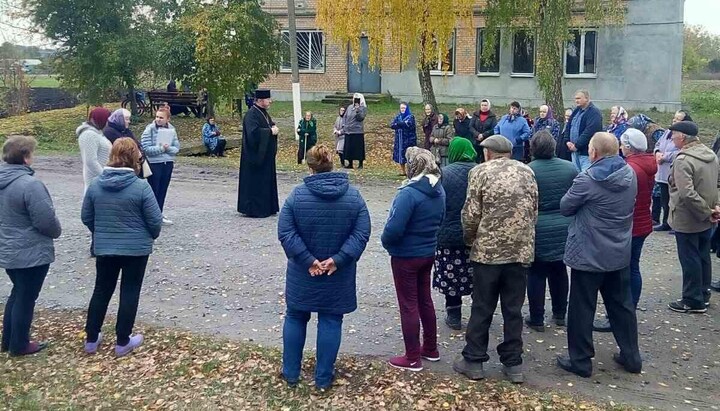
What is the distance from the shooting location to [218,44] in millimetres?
21953

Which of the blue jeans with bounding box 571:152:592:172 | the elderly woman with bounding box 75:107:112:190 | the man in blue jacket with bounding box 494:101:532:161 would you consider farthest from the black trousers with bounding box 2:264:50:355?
the man in blue jacket with bounding box 494:101:532:161

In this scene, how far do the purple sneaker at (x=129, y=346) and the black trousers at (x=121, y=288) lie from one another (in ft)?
0.14

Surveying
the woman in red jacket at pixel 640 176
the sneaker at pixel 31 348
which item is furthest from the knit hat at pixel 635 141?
the sneaker at pixel 31 348

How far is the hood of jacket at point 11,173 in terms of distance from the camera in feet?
18.5

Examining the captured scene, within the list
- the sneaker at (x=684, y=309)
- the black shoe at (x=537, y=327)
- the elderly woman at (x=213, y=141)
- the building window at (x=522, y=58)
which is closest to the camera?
the black shoe at (x=537, y=327)

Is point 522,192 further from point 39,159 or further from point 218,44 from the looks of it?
point 218,44

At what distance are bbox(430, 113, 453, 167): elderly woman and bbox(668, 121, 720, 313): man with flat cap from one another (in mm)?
7131

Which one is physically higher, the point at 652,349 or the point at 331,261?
the point at 331,261

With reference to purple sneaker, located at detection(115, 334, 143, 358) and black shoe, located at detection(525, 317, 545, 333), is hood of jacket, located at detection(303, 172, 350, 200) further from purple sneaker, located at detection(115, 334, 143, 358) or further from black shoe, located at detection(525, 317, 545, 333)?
black shoe, located at detection(525, 317, 545, 333)

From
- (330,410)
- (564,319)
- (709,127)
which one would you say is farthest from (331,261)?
(709,127)

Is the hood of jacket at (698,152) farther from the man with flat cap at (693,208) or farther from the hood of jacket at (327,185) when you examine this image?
the hood of jacket at (327,185)

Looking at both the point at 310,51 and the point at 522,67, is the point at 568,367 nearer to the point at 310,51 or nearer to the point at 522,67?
the point at 522,67

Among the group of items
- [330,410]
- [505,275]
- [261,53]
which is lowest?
[330,410]

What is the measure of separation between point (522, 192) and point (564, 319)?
6.11 ft
